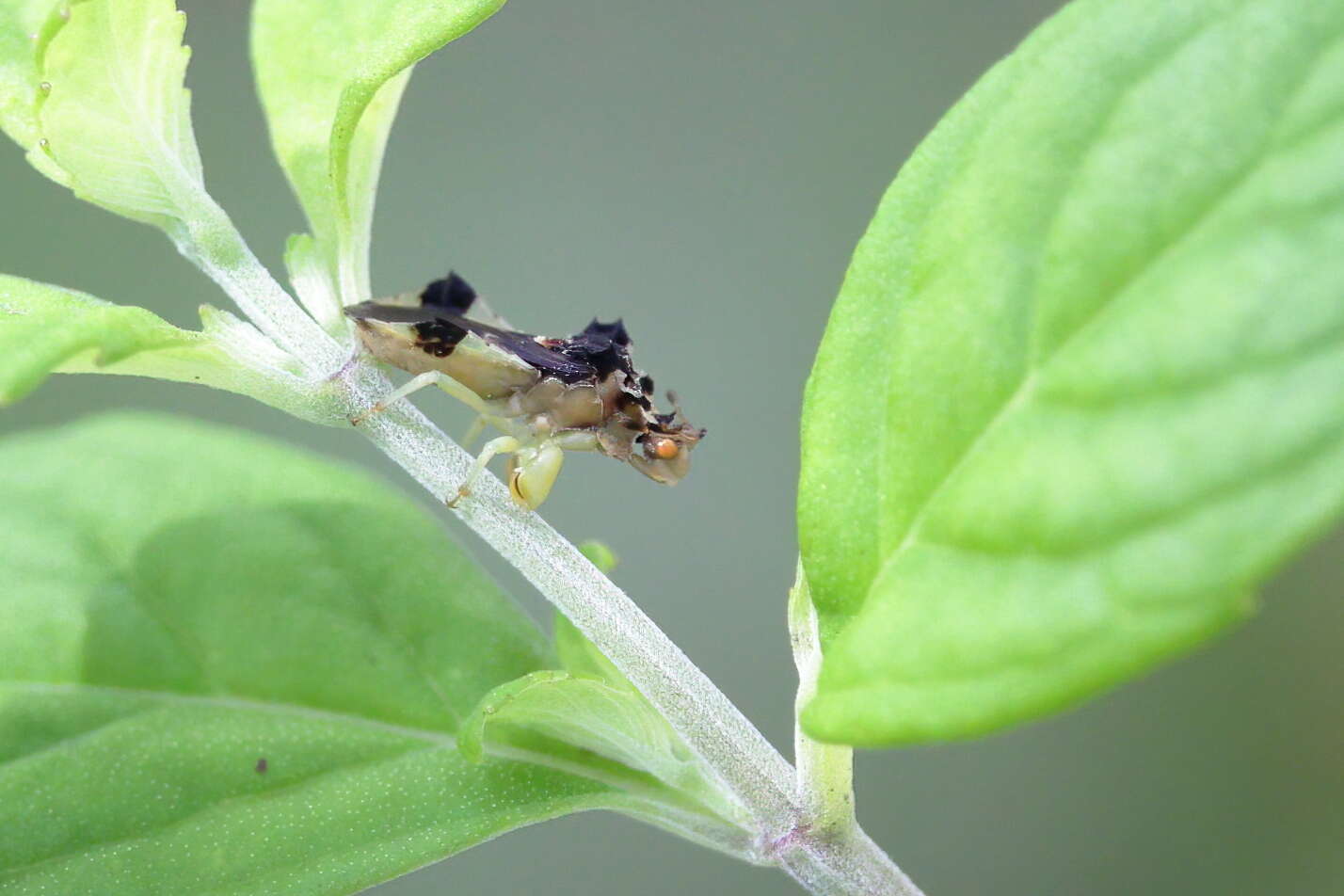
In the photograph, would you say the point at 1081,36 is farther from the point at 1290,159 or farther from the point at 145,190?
the point at 145,190

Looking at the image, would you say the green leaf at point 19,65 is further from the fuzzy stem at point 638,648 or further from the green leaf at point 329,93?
the fuzzy stem at point 638,648

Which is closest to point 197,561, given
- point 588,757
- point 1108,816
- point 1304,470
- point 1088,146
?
point 588,757

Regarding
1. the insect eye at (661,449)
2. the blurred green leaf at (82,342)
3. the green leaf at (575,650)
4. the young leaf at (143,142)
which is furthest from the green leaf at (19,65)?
the insect eye at (661,449)

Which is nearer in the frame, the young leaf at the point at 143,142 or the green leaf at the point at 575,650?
the young leaf at the point at 143,142

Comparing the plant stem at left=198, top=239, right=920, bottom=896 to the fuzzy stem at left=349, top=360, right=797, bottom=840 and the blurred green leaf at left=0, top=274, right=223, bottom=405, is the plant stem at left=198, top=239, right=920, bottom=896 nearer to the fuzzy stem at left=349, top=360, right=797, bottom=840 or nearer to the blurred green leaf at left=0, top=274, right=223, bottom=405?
the fuzzy stem at left=349, top=360, right=797, bottom=840

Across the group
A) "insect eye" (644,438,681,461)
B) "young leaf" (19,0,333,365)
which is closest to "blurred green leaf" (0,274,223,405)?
"young leaf" (19,0,333,365)

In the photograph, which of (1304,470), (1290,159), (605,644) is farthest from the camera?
(605,644)
